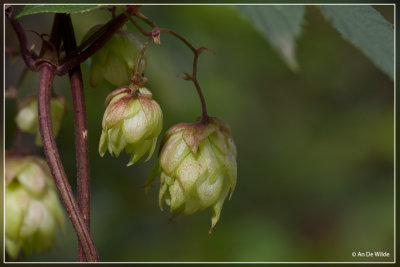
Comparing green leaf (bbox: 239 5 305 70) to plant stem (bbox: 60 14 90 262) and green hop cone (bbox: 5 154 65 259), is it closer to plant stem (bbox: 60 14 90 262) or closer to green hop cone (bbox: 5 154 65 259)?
plant stem (bbox: 60 14 90 262)

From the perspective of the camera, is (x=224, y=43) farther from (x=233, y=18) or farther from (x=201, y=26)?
(x=201, y=26)

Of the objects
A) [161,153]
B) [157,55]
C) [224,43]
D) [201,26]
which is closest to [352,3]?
[161,153]

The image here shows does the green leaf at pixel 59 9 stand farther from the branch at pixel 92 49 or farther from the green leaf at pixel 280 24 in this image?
the green leaf at pixel 280 24

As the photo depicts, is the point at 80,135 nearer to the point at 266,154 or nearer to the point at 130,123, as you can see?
the point at 130,123

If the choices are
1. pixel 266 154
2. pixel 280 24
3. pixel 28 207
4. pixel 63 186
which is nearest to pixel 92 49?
pixel 63 186

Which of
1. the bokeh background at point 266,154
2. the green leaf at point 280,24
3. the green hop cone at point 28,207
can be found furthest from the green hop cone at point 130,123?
the bokeh background at point 266,154
